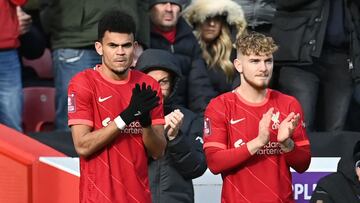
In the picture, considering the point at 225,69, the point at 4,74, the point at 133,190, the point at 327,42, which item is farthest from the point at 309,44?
the point at 133,190

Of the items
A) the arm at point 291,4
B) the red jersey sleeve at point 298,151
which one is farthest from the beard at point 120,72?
the arm at point 291,4

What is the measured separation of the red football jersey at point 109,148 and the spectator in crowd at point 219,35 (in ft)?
9.08

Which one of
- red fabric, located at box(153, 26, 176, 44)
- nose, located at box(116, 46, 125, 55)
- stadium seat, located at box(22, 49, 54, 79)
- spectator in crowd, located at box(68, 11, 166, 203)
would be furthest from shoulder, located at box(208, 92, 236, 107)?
stadium seat, located at box(22, 49, 54, 79)

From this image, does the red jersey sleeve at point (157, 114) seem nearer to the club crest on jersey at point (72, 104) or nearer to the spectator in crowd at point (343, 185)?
the club crest on jersey at point (72, 104)

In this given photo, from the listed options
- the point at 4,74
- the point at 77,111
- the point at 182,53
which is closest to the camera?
the point at 77,111

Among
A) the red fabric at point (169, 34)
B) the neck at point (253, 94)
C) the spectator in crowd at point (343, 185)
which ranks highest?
the neck at point (253, 94)

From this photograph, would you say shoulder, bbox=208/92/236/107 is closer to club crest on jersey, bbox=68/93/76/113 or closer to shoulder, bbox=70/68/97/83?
shoulder, bbox=70/68/97/83

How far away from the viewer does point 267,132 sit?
5797mm

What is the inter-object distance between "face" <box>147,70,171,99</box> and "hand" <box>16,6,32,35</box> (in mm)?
1732

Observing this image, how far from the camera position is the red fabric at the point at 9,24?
26.2 ft

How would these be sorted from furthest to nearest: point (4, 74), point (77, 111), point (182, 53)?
point (182, 53) → point (4, 74) → point (77, 111)

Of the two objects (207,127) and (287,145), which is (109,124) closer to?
(207,127)

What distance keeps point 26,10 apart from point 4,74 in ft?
3.36

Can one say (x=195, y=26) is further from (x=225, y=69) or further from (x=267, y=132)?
(x=267, y=132)
